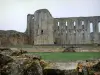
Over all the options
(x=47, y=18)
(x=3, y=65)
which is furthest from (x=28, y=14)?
(x=3, y=65)

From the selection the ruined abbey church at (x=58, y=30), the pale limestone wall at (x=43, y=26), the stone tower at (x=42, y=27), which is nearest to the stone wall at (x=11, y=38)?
the ruined abbey church at (x=58, y=30)

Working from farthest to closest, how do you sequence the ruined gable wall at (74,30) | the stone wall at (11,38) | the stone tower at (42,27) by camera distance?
1. the ruined gable wall at (74,30)
2. the stone tower at (42,27)
3. the stone wall at (11,38)

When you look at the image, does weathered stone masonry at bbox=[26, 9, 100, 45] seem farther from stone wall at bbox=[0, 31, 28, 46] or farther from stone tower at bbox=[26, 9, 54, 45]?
stone wall at bbox=[0, 31, 28, 46]

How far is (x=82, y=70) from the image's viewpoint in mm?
11172

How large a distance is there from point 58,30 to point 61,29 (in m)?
0.84

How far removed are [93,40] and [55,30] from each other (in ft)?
31.6

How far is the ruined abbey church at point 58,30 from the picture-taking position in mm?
62188

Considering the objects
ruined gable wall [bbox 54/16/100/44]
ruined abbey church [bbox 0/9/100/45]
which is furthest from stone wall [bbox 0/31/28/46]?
ruined gable wall [bbox 54/16/100/44]

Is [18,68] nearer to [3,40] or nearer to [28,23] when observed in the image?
[3,40]

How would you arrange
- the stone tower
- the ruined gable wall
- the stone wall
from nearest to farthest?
the stone wall < the stone tower < the ruined gable wall

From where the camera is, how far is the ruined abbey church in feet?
204

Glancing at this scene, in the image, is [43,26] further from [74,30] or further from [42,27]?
[74,30]

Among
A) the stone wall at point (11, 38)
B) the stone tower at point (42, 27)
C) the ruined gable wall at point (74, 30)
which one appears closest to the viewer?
the stone wall at point (11, 38)

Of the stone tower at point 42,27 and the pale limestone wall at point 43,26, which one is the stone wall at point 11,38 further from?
the pale limestone wall at point 43,26
